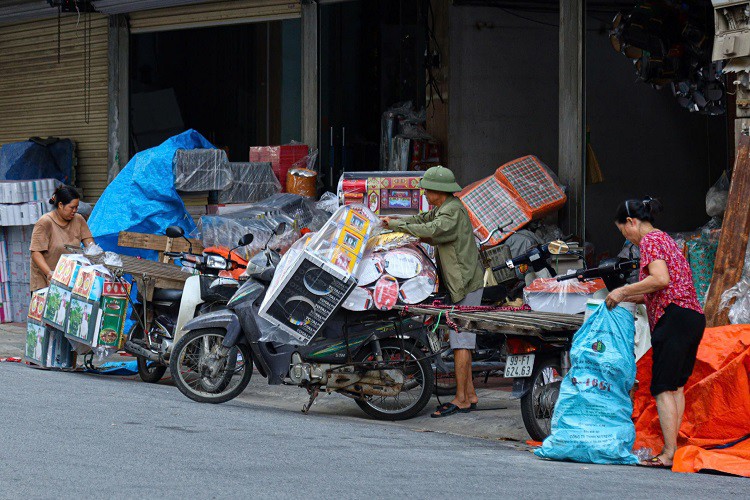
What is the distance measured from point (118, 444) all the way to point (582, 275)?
3.42 m

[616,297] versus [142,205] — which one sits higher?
[142,205]

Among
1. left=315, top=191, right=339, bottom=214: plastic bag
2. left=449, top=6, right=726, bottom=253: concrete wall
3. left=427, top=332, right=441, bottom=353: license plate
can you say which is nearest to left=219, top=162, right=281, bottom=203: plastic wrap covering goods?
left=315, top=191, right=339, bottom=214: plastic bag

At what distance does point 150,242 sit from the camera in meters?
13.3

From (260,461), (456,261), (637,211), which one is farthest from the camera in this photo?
(456,261)

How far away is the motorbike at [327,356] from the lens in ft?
28.9

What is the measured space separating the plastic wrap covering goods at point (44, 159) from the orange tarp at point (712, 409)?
1207 cm

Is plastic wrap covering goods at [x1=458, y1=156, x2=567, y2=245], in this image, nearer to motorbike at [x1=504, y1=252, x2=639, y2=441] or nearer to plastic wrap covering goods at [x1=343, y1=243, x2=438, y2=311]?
plastic wrap covering goods at [x1=343, y1=243, x2=438, y2=311]

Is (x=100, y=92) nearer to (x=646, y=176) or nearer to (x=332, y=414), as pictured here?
(x=646, y=176)

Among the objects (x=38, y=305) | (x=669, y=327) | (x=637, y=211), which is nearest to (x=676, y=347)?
(x=669, y=327)

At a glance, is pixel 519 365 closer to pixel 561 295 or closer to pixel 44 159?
pixel 561 295

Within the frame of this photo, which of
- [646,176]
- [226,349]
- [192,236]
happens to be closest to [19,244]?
[192,236]

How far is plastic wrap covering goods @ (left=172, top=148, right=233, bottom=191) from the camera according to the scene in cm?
1425

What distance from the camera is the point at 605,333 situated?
718cm

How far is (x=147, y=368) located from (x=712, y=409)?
594 centimetres
